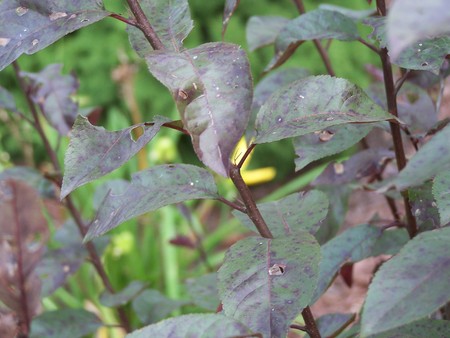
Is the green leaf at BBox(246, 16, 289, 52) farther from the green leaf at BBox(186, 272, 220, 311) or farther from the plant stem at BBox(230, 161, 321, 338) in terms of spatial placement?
the plant stem at BBox(230, 161, 321, 338)

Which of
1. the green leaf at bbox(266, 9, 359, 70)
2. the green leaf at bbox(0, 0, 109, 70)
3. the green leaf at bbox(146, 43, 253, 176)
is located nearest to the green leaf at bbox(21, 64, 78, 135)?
the green leaf at bbox(266, 9, 359, 70)

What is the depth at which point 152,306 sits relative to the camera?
133cm

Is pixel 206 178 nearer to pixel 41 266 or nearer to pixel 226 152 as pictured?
pixel 226 152

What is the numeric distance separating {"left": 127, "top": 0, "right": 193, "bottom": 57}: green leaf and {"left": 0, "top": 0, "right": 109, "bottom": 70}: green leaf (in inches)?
2.7

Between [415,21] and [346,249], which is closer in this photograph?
[415,21]

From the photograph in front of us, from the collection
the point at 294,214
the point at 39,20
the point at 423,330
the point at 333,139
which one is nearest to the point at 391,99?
the point at 333,139

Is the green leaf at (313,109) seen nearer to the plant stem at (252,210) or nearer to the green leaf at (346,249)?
the plant stem at (252,210)

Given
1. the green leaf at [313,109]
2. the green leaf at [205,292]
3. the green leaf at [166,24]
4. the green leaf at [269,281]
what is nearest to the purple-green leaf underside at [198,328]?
the green leaf at [269,281]

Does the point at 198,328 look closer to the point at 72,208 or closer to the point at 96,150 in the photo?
the point at 96,150

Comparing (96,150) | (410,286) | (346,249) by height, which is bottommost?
(346,249)

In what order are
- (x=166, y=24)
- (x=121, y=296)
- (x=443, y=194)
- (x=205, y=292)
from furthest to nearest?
(x=121, y=296), (x=205, y=292), (x=166, y=24), (x=443, y=194)

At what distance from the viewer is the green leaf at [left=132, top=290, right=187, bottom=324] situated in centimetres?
130

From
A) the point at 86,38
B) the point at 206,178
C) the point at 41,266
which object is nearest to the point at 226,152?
the point at 206,178

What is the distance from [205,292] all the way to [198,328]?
0.60 meters
